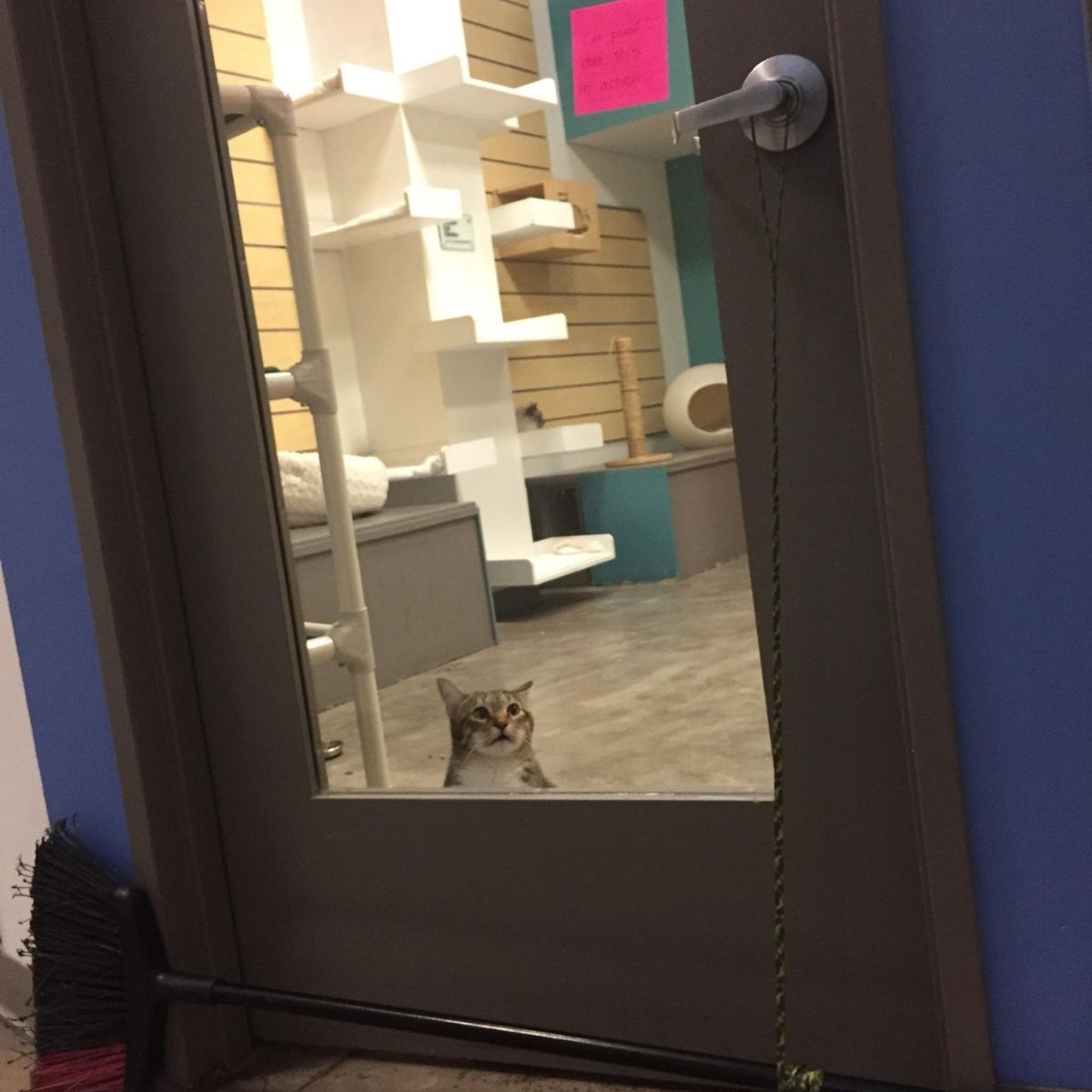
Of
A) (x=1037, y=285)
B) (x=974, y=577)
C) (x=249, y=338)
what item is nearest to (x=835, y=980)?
(x=974, y=577)

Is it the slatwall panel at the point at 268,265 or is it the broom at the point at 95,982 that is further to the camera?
the slatwall panel at the point at 268,265

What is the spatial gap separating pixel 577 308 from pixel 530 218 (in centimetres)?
51

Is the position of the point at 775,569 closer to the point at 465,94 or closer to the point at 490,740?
the point at 490,740

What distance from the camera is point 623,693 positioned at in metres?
2.33

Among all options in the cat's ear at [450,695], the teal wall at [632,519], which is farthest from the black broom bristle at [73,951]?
the teal wall at [632,519]

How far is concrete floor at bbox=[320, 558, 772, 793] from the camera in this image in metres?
1.40

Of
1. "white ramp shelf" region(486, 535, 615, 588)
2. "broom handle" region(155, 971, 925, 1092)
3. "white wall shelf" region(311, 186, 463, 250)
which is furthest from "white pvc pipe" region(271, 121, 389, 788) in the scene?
"white wall shelf" region(311, 186, 463, 250)

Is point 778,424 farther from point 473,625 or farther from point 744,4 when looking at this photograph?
point 473,625

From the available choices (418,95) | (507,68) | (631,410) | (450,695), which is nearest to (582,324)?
(631,410)

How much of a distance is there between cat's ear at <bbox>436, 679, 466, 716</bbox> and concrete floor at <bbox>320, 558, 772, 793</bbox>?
3cm

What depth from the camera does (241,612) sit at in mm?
1256

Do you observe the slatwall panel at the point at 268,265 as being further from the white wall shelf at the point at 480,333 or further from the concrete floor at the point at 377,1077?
the white wall shelf at the point at 480,333

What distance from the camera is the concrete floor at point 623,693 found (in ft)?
4.60

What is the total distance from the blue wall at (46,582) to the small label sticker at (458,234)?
2431mm
